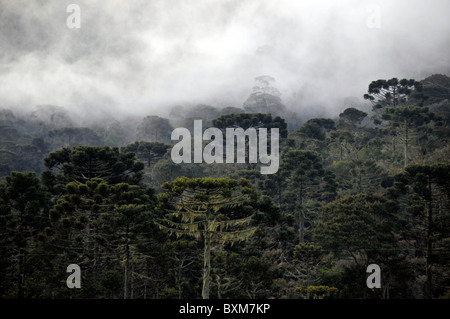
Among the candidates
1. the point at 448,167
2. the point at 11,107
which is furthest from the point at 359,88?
the point at 11,107

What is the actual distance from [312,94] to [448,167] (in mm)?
90129

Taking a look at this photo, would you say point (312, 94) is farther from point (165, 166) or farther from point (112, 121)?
point (165, 166)

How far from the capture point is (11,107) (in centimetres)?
11231
